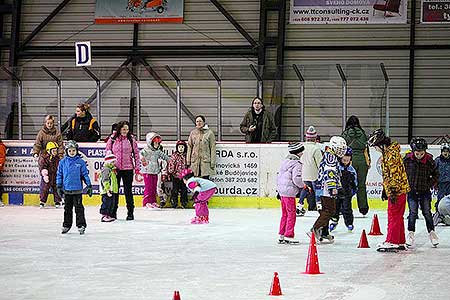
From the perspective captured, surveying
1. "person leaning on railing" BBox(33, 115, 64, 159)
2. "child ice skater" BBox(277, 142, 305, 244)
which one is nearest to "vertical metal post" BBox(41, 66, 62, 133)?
"person leaning on railing" BBox(33, 115, 64, 159)

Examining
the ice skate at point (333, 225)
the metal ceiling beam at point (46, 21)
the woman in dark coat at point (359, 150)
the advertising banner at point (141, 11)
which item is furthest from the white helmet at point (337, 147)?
the metal ceiling beam at point (46, 21)

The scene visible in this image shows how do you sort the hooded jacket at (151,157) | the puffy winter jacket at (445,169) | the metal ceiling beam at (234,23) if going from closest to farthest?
the puffy winter jacket at (445,169)
the hooded jacket at (151,157)
the metal ceiling beam at (234,23)

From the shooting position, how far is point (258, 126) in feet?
65.6

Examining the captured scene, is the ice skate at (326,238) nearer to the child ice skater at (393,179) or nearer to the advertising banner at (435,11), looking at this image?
the child ice skater at (393,179)

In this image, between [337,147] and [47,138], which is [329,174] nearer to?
[337,147]

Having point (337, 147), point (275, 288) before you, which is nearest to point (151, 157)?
point (337, 147)

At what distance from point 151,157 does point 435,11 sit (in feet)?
31.6

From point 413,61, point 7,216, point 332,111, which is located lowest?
point 7,216

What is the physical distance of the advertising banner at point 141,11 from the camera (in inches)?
1027

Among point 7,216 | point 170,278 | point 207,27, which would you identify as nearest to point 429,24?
point 207,27

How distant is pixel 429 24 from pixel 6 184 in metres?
11.4

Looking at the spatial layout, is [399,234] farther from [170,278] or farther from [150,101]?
[150,101]

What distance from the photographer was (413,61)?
2505cm

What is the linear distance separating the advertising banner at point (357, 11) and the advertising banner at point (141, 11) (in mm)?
3522
